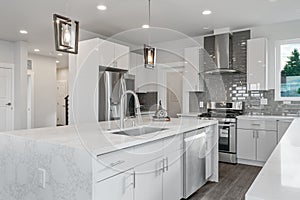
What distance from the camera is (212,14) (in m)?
3.88

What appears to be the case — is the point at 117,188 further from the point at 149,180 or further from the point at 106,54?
the point at 106,54

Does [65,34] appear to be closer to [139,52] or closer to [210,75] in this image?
[210,75]

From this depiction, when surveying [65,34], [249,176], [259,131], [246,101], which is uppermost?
[65,34]

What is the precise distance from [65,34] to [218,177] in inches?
111

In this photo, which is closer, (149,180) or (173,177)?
(149,180)

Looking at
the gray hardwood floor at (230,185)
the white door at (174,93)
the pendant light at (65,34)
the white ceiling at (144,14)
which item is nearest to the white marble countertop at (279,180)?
the pendant light at (65,34)

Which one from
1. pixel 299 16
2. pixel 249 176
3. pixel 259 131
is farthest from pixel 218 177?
pixel 299 16

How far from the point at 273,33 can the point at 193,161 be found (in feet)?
10.6

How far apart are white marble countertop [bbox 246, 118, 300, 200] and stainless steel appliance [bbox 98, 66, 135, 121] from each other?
3.44 m

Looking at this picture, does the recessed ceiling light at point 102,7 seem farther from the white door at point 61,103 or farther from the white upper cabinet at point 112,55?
the white door at point 61,103

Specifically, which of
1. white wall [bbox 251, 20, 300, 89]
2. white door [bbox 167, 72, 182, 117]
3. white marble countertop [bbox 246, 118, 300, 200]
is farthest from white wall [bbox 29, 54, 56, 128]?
white marble countertop [bbox 246, 118, 300, 200]

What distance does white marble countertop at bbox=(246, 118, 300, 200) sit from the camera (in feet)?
2.24

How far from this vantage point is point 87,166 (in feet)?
4.64

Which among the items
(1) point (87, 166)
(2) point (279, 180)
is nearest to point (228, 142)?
(1) point (87, 166)
